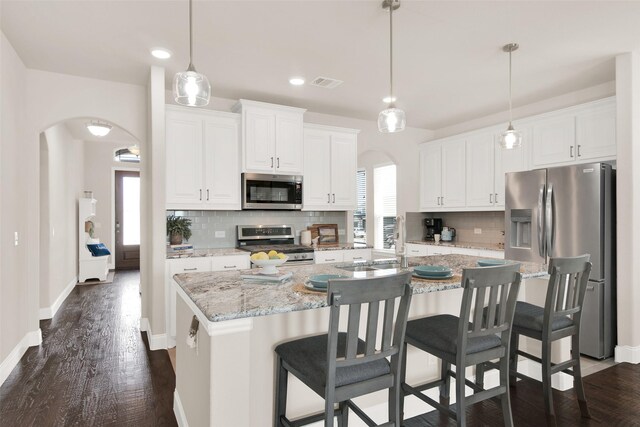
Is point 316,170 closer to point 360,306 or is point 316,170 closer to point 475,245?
point 475,245

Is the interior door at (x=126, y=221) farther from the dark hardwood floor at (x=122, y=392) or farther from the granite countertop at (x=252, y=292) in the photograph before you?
the granite countertop at (x=252, y=292)

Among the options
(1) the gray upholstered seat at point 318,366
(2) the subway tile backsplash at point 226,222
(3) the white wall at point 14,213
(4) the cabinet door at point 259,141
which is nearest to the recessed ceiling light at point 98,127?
(3) the white wall at point 14,213

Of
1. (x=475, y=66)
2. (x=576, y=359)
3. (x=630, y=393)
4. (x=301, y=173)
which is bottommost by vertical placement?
(x=630, y=393)

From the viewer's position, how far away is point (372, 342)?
1548mm

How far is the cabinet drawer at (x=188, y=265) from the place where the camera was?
3.74m

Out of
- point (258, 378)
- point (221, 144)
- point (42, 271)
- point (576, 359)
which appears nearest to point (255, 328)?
point (258, 378)

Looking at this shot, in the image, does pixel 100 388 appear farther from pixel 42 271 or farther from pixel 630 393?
pixel 630 393

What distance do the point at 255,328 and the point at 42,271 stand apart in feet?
13.9

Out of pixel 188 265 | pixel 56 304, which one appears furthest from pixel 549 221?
pixel 56 304

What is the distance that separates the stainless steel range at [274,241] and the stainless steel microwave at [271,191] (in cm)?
41

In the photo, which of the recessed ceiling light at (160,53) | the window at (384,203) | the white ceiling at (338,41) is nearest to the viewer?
the white ceiling at (338,41)

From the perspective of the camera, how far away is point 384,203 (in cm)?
743

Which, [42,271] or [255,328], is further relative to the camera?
[42,271]

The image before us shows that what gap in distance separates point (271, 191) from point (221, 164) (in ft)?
2.21
